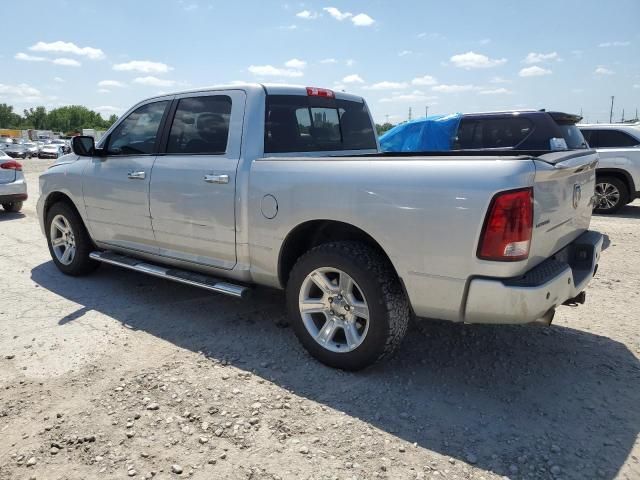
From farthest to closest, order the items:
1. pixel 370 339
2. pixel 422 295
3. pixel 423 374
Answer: pixel 423 374, pixel 370 339, pixel 422 295

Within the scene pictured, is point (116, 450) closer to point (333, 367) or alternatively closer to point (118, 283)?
point (333, 367)

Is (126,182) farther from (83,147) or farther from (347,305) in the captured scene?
(347,305)

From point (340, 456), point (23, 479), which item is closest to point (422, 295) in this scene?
point (340, 456)

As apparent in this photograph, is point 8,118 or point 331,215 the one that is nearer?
point 331,215

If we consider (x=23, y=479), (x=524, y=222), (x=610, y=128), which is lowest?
(x=23, y=479)

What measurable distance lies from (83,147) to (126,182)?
2.69ft

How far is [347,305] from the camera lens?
3250 millimetres

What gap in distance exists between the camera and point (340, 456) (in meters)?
2.50

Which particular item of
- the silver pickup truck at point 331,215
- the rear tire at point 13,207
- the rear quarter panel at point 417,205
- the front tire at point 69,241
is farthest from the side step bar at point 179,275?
the rear tire at point 13,207

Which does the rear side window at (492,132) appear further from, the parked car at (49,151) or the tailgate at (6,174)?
the parked car at (49,151)

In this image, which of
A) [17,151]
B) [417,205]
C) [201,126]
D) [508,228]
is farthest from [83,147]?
[17,151]

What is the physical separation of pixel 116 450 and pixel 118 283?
2.98 meters

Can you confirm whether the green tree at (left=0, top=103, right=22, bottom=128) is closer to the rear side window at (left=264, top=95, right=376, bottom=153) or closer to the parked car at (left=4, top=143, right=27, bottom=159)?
the parked car at (left=4, top=143, right=27, bottom=159)

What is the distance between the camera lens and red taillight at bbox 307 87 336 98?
4.21 m
